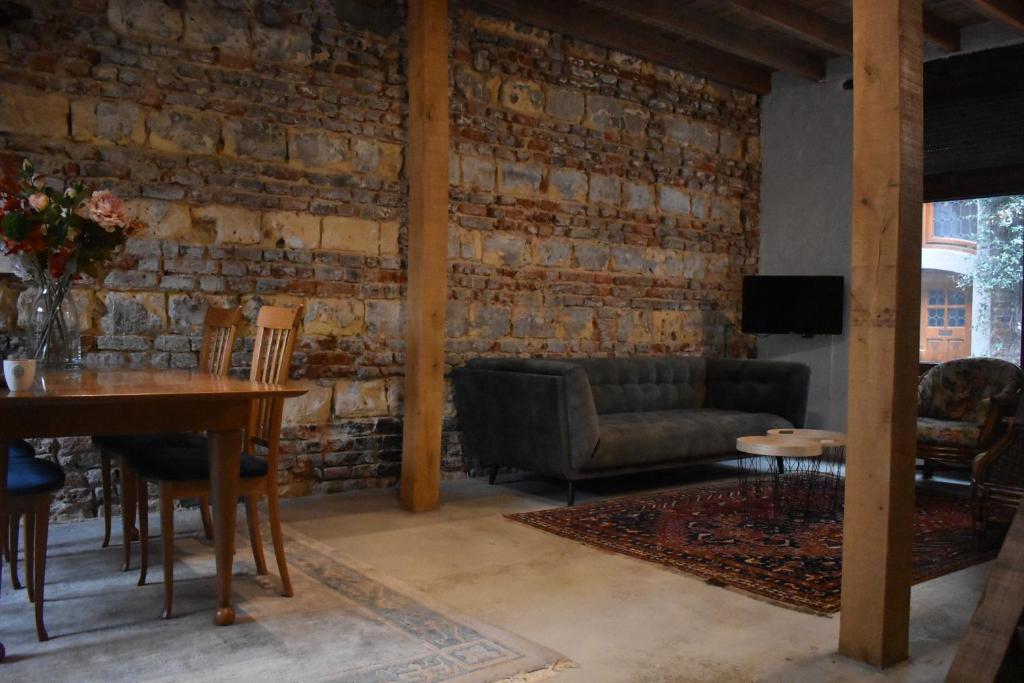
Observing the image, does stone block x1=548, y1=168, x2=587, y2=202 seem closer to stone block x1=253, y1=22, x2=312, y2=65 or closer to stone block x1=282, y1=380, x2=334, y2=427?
stone block x1=253, y1=22, x2=312, y2=65

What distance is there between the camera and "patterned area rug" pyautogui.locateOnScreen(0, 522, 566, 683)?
238cm

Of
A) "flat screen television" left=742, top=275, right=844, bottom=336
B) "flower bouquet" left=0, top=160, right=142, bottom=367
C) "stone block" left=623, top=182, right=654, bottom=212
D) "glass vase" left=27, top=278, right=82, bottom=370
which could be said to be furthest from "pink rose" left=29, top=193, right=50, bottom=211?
"flat screen television" left=742, top=275, right=844, bottom=336

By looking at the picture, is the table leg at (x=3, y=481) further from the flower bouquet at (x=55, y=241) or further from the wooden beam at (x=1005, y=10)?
the wooden beam at (x=1005, y=10)

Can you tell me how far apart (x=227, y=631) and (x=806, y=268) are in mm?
5734

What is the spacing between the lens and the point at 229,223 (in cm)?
454

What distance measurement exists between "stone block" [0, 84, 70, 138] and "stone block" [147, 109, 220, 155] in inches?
16.2

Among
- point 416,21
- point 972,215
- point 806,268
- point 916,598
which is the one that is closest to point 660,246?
point 806,268

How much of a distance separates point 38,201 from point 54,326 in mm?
529

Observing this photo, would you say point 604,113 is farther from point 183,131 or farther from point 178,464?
point 178,464

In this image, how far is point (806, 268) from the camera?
7020 millimetres

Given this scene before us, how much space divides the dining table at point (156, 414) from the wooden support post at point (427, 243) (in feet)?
5.22

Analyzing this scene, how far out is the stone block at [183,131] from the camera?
4316 mm

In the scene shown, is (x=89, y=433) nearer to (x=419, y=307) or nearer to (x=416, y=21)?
(x=419, y=307)

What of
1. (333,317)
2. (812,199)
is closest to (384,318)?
(333,317)
